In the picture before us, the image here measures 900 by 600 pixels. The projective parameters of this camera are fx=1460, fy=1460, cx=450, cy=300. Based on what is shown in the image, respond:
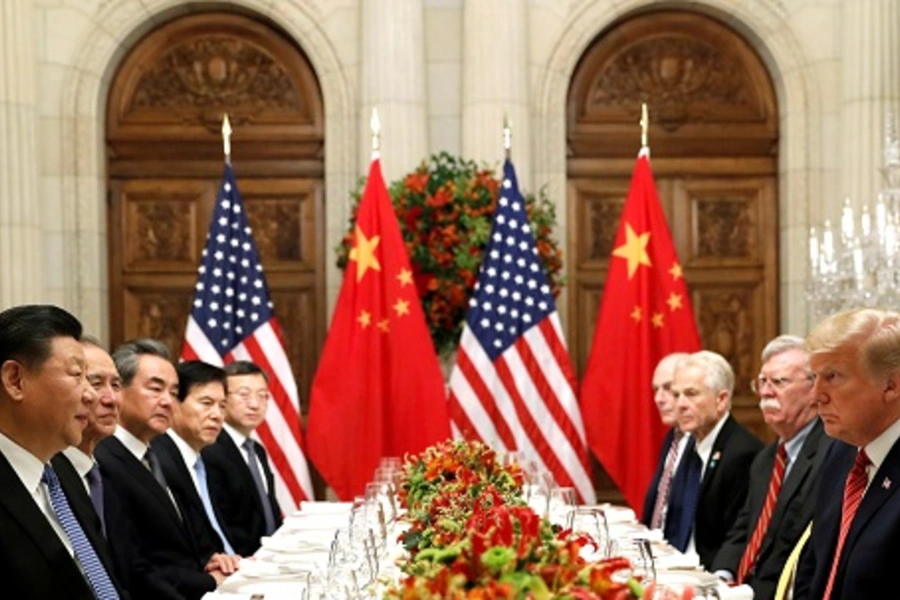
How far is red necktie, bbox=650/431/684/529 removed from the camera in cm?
689

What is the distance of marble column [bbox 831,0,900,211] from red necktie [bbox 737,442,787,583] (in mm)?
4552

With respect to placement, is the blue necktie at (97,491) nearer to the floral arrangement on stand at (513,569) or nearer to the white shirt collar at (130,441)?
the white shirt collar at (130,441)

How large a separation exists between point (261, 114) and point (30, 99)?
1559 millimetres

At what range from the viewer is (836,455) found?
13.1 feet

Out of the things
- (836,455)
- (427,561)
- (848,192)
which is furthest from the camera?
(848,192)

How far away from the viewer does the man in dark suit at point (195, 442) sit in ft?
19.7

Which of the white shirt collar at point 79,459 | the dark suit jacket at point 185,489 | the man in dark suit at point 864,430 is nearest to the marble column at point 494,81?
the dark suit jacket at point 185,489

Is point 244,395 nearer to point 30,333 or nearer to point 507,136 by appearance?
point 507,136

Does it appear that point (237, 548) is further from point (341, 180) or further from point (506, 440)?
point (341, 180)

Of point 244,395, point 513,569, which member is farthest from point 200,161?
point 513,569

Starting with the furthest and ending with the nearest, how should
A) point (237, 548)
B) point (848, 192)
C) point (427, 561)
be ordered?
point (848, 192) → point (237, 548) → point (427, 561)

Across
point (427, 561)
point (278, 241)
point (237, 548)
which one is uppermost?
point (278, 241)

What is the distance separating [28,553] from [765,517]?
3.12 meters

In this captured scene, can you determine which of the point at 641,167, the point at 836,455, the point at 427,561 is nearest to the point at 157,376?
the point at 836,455
